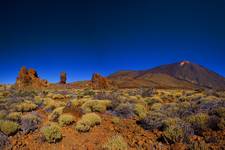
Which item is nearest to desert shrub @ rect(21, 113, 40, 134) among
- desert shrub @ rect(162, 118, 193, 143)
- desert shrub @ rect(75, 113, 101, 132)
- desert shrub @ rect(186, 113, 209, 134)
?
desert shrub @ rect(75, 113, 101, 132)

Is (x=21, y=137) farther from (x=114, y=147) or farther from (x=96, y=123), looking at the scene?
(x=114, y=147)

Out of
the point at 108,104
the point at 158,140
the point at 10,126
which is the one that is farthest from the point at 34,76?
the point at 158,140

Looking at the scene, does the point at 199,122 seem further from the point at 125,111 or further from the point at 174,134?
the point at 125,111

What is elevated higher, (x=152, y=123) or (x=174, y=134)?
(x=152, y=123)

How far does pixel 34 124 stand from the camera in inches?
344

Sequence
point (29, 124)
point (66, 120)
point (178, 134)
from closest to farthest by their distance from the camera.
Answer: point (178, 134) → point (29, 124) → point (66, 120)

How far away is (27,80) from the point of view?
46.3 meters

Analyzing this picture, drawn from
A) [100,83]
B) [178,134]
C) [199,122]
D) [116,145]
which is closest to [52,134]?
[116,145]

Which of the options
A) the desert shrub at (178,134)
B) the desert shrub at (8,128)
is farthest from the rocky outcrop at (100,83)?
the desert shrub at (178,134)

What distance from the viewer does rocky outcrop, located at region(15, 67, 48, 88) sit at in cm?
4552

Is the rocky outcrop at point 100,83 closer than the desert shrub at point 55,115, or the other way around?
the desert shrub at point 55,115

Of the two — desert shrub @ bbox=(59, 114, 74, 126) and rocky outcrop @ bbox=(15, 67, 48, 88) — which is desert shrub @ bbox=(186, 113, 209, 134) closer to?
desert shrub @ bbox=(59, 114, 74, 126)

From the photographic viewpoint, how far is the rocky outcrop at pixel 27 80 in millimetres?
45519

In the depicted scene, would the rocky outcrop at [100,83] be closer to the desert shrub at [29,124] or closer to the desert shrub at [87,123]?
the desert shrub at [29,124]
